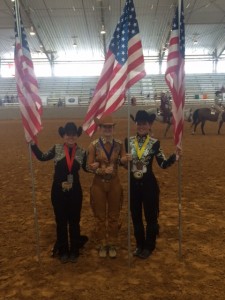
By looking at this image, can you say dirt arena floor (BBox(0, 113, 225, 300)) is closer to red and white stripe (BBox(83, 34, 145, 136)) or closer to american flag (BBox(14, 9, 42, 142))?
american flag (BBox(14, 9, 42, 142))

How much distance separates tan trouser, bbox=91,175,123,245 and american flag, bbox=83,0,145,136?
87 cm

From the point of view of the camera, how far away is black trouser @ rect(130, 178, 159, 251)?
174 inches


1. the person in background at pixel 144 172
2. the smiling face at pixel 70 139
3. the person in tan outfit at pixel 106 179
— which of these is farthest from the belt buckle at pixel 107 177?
the smiling face at pixel 70 139

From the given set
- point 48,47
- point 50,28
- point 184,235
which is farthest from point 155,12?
point 184,235

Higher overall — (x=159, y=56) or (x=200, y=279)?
(x=159, y=56)

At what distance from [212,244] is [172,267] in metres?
0.90

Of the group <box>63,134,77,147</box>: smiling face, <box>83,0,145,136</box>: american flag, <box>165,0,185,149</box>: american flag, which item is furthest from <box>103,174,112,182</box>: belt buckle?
<box>165,0,185,149</box>: american flag

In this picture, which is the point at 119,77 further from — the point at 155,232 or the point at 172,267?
the point at 172,267

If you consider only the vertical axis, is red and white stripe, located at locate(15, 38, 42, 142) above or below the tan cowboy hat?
above

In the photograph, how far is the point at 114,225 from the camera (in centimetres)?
457

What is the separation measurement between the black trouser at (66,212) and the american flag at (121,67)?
1.04 meters

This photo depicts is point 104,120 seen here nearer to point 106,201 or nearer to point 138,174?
point 138,174

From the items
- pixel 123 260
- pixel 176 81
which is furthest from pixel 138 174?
pixel 176 81

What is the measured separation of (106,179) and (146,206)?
61 cm
